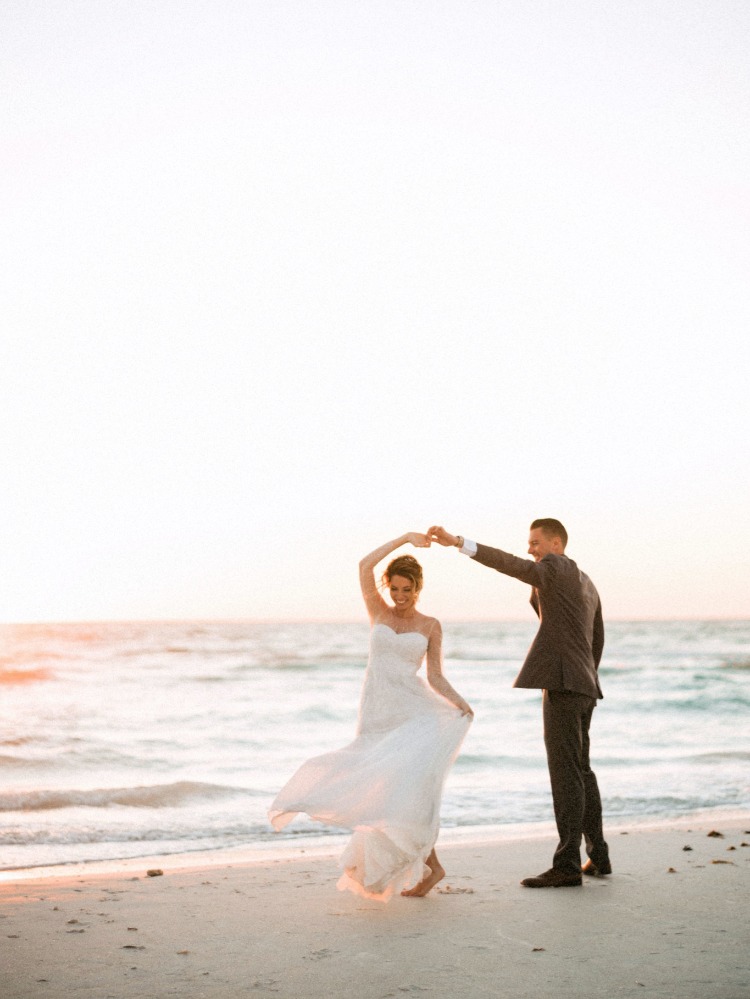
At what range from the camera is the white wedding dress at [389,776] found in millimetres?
5559

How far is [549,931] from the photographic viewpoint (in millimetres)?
4883

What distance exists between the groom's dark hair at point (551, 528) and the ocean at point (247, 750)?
3.60 meters

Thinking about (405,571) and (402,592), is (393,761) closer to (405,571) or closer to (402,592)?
(402,592)

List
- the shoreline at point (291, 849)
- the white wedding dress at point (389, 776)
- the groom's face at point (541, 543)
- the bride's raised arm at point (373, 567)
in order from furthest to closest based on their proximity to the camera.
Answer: the shoreline at point (291, 849) < the groom's face at point (541, 543) < the bride's raised arm at point (373, 567) < the white wedding dress at point (389, 776)

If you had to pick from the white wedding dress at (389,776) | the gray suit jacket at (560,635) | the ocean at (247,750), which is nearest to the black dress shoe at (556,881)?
the white wedding dress at (389,776)

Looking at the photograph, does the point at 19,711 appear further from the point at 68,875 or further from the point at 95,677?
the point at 68,875

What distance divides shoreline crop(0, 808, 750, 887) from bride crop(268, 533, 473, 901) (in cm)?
179

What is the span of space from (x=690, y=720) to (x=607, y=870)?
1819 cm

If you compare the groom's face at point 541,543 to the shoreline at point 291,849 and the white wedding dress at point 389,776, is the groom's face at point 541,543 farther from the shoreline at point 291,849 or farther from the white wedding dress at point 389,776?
the shoreline at point 291,849

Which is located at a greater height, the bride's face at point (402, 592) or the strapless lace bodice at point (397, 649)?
the bride's face at point (402, 592)

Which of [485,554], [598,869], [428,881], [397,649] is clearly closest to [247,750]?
[598,869]

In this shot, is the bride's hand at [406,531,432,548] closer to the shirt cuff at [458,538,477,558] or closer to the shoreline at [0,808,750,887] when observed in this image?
the shirt cuff at [458,538,477,558]

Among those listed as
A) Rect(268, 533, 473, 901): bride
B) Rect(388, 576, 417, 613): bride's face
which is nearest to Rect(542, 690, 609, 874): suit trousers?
Rect(268, 533, 473, 901): bride

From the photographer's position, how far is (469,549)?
19.1ft
